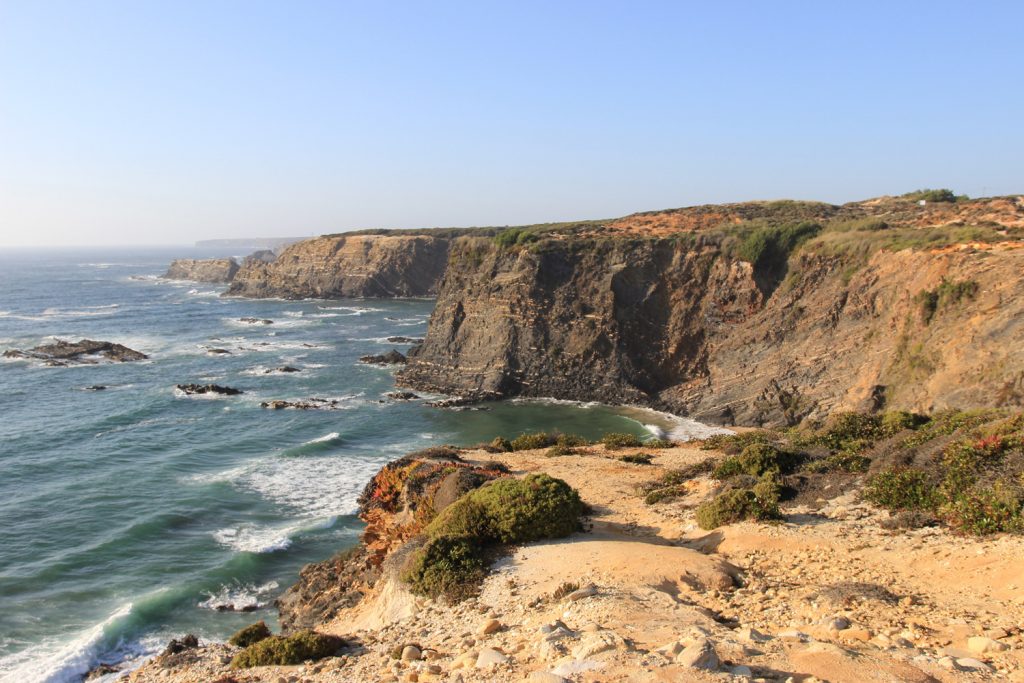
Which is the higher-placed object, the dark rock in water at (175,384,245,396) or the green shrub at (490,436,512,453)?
the green shrub at (490,436,512,453)

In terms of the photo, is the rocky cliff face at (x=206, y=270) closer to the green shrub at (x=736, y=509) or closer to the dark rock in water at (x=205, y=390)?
the dark rock in water at (x=205, y=390)

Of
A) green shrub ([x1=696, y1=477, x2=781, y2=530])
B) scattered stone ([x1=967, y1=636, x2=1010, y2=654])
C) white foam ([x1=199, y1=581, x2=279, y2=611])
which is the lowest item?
white foam ([x1=199, y1=581, x2=279, y2=611])

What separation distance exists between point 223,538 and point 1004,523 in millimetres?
23901

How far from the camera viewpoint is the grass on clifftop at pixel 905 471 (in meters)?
14.2

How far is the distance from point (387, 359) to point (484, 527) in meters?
45.6

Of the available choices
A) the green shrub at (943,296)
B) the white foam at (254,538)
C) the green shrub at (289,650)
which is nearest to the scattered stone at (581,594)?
the green shrub at (289,650)

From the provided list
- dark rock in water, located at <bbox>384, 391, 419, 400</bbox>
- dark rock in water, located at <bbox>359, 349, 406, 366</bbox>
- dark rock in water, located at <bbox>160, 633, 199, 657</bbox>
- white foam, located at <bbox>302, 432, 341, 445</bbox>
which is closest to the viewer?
dark rock in water, located at <bbox>160, 633, 199, 657</bbox>

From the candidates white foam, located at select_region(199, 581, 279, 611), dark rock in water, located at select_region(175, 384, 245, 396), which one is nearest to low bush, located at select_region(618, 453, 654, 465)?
white foam, located at select_region(199, 581, 279, 611)

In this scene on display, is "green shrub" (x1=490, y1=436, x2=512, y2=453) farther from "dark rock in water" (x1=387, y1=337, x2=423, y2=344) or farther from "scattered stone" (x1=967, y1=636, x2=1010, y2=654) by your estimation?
"dark rock in water" (x1=387, y1=337, x2=423, y2=344)

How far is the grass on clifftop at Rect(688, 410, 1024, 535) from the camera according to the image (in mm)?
14219

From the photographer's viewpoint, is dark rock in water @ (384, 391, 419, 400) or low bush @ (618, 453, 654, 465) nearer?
low bush @ (618, 453, 654, 465)

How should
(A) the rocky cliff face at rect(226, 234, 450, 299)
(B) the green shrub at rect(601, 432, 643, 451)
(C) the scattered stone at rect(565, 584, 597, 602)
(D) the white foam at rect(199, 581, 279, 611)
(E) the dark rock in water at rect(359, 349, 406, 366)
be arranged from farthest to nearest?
(A) the rocky cliff face at rect(226, 234, 450, 299)
(E) the dark rock in water at rect(359, 349, 406, 366)
(B) the green shrub at rect(601, 432, 643, 451)
(D) the white foam at rect(199, 581, 279, 611)
(C) the scattered stone at rect(565, 584, 597, 602)

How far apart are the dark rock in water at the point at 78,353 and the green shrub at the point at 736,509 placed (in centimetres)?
5925

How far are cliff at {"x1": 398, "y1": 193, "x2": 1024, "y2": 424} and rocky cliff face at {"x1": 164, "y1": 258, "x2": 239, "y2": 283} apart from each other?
10453 cm
